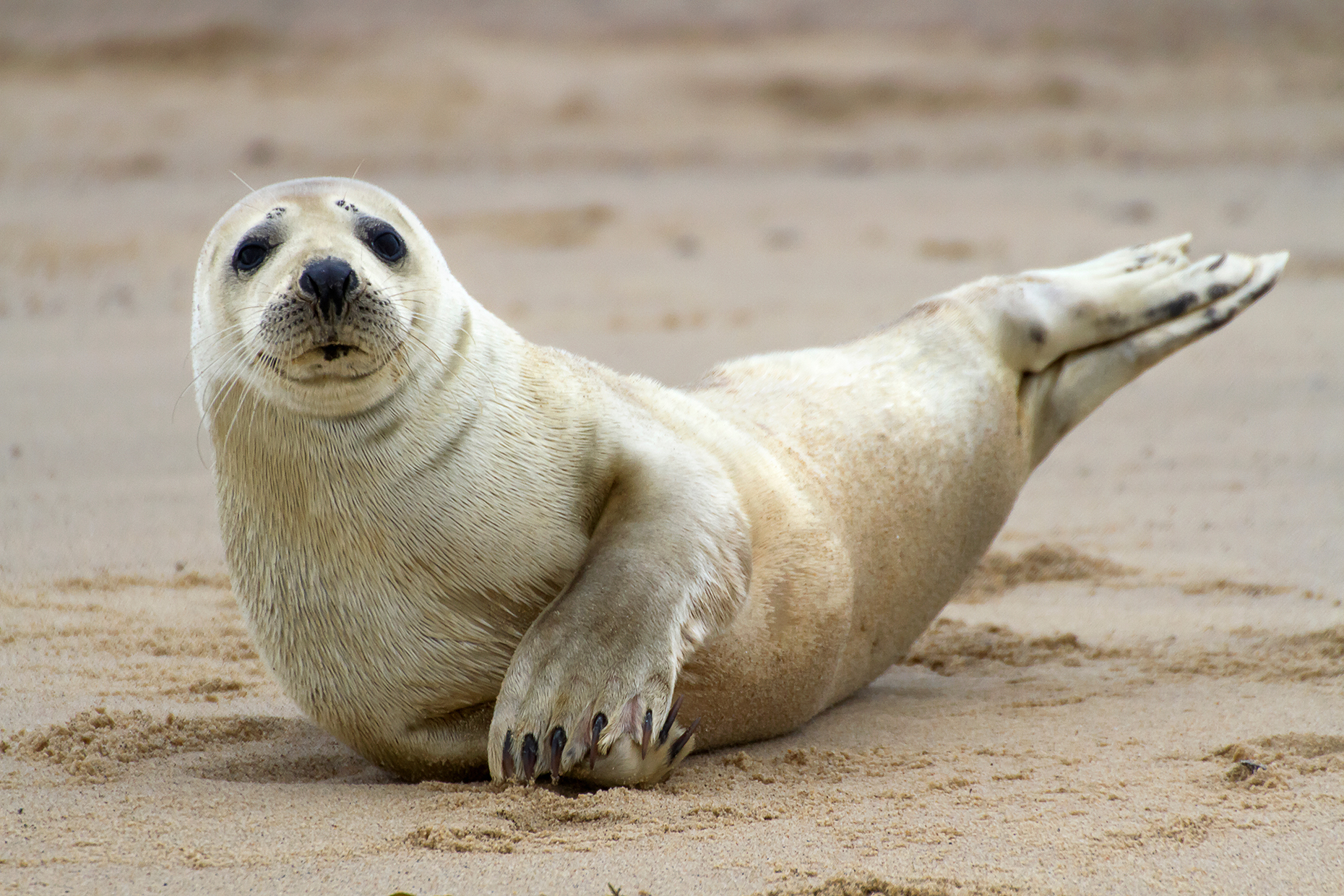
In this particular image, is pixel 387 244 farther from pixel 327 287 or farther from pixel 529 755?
pixel 529 755

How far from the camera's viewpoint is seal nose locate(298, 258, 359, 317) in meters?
3.00

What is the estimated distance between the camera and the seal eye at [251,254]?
3.28m

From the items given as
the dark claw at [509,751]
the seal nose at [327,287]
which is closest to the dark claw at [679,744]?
the dark claw at [509,751]

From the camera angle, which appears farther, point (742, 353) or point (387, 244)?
point (742, 353)

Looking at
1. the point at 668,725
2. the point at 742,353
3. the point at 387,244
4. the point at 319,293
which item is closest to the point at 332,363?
the point at 319,293

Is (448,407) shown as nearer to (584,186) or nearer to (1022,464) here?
(1022,464)

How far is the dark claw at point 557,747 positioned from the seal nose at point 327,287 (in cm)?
89

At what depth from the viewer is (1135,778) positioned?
3227 mm

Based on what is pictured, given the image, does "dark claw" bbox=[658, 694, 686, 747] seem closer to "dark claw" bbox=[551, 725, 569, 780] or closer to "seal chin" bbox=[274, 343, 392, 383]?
"dark claw" bbox=[551, 725, 569, 780]

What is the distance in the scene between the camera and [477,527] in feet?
10.7

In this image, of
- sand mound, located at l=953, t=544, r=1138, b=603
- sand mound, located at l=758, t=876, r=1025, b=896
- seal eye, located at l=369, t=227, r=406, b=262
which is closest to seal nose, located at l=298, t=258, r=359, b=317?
seal eye, located at l=369, t=227, r=406, b=262

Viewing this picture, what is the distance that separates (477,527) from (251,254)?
0.73 meters

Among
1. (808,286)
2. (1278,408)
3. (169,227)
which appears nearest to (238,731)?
(1278,408)

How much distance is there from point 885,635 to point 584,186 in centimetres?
1144
